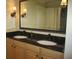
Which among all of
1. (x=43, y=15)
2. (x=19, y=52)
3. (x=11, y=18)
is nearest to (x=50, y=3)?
(x=43, y=15)

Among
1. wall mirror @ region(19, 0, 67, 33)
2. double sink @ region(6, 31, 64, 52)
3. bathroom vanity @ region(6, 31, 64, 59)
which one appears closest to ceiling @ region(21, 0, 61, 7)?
wall mirror @ region(19, 0, 67, 33)

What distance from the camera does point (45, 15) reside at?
256cm

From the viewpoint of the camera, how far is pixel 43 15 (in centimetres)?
261

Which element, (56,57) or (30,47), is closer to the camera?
(56,57)

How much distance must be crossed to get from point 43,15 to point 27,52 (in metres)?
0.86

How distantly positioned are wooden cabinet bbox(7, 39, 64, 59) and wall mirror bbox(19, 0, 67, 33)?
0.57 m

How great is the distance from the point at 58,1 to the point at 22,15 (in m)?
1.23

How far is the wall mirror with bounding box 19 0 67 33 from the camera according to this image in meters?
2.29

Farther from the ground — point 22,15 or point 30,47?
point 22,15

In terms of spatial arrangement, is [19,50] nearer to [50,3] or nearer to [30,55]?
[30,55]
